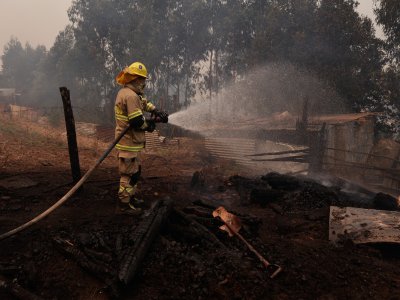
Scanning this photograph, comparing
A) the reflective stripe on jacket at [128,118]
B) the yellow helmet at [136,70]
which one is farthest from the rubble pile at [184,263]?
the yellow helmet at [136,70]

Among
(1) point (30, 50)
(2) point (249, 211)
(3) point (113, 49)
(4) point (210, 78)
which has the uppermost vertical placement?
(1) point (30, 50)

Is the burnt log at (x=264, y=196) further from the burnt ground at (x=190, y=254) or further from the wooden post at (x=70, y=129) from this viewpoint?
the wooden post at (x=70, y=129)

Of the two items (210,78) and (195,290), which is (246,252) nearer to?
(195,290)

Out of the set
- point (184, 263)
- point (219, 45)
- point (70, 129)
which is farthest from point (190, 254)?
point (219, 45)

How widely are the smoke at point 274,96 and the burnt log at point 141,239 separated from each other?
1599 centimetres

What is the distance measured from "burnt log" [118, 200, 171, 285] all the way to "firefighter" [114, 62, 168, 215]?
3.36 feet

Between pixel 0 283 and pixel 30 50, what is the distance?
3755 inches

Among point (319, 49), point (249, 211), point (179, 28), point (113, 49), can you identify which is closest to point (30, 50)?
point (113, 49)

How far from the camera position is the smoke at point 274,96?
2250cm

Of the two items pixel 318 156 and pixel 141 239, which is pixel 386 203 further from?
pixel 141 239

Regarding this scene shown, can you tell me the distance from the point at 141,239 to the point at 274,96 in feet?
79.8

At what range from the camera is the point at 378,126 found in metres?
21.0

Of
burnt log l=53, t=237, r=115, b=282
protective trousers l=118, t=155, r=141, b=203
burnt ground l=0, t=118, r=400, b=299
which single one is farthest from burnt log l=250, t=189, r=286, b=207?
burnt log l=53, t=237, r=115, b=282

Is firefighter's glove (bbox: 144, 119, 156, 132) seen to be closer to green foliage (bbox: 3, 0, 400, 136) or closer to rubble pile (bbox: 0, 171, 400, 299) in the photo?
rubble pile (bbox: 0, 171, 400, 299)
